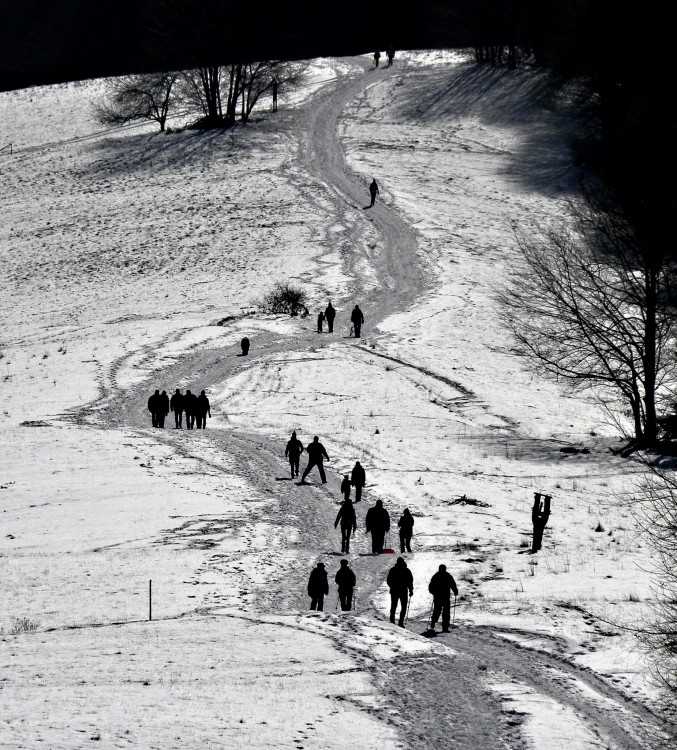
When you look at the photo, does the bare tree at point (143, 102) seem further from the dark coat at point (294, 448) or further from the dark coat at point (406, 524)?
the dark coat at point (406, 524)

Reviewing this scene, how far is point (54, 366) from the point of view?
3975 centimetres

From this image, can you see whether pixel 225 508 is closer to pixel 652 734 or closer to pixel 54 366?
pixel 652 734

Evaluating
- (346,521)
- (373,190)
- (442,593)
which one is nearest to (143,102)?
(373,190)

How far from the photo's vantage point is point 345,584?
56.3 ft

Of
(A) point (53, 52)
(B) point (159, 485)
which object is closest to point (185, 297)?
(B) point (159, 485)

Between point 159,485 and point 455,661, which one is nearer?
point 455,661

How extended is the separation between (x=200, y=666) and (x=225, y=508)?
9.14 metres

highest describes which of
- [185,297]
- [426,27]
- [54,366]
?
[426,27]

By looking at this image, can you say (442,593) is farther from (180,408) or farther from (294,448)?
(180,408)

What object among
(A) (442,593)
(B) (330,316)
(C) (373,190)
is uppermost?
(C) (373,190)

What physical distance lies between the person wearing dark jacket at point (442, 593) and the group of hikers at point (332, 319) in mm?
26150

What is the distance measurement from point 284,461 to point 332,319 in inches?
644

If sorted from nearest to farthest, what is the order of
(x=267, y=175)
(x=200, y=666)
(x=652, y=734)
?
(x=652, y=734) < (x=200, y=666) < (x=267, y=175)

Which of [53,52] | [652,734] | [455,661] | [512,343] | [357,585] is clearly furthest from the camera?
[53,52]
